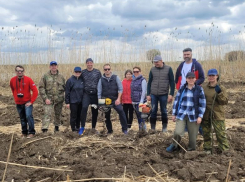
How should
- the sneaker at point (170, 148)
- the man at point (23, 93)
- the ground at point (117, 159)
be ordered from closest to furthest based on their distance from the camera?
the ground at point (117, 159) → the sneaker at point (170, 148) → the man at point (23, 93)

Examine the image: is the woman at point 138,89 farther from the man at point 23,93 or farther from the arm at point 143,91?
the man at point 23,93

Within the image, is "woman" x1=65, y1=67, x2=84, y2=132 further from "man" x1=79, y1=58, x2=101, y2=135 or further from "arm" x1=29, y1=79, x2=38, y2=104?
"arm" x1=29, y1=79, x2=38, y2=104

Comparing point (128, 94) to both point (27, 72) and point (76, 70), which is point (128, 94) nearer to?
point (76, 70)

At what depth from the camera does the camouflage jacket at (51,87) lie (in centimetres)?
576

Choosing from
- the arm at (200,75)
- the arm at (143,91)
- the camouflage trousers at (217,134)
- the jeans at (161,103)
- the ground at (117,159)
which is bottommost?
the ground at (117,159)

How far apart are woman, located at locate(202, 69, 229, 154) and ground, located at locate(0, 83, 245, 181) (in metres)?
0.22

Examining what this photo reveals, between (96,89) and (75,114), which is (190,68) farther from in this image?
(75,114)

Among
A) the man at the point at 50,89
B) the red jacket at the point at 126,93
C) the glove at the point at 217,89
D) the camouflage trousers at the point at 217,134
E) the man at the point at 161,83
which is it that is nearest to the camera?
the glove at the point at 217,89

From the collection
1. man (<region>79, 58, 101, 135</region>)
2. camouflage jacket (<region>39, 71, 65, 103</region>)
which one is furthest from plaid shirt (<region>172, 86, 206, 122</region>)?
camouflage jacket (<region>39, 71, 65, 103</region>)

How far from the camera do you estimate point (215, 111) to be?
436 centimetres

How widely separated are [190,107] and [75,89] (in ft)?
8.17

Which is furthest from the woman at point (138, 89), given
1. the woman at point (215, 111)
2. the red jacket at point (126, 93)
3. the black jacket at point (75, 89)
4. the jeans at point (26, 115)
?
the jeans at point (26, 115)

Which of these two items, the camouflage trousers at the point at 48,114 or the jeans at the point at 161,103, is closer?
the jeans at the point at 161,103

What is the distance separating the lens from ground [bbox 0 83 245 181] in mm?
3486
